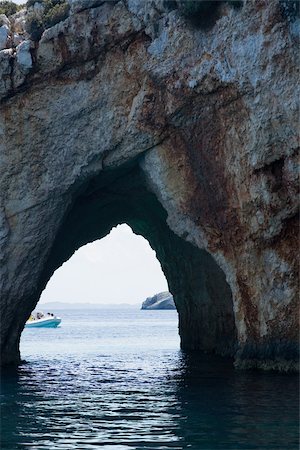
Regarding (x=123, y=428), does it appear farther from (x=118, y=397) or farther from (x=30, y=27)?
(x=30, y=27)

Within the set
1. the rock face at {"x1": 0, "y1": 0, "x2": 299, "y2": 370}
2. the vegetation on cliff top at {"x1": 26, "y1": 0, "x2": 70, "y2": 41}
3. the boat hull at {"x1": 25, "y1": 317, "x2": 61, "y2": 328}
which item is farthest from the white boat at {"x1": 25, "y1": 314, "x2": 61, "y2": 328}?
the vegetation on cliff top at {"x1": 26, "y1": 0, "x2": 70, "y2": 41}

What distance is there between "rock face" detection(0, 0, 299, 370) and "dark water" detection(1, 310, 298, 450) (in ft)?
10.7

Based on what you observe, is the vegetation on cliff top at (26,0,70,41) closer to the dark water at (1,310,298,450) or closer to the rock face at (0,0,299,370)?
the rock face at (0,0,299,370)

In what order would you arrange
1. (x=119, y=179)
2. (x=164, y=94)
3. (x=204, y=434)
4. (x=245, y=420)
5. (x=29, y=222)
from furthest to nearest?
(x=119, y=179) → (x=29, y=222) → (x=164, y=94) → (x=245, y=420) → (x=204, y=434)

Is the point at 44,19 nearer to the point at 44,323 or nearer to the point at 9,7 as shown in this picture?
the point at 9,7

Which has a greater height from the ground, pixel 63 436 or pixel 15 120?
pixel 15 120

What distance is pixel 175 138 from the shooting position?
3403cm

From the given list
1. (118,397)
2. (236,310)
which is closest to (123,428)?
(118,397)

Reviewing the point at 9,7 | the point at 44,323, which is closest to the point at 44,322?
the point at 44,323

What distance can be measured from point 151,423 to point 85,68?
16.1 m

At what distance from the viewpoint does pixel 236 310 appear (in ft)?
111

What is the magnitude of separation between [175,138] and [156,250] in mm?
18280

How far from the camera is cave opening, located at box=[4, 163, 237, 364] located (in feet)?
128

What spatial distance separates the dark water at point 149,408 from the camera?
2072 centimetres
